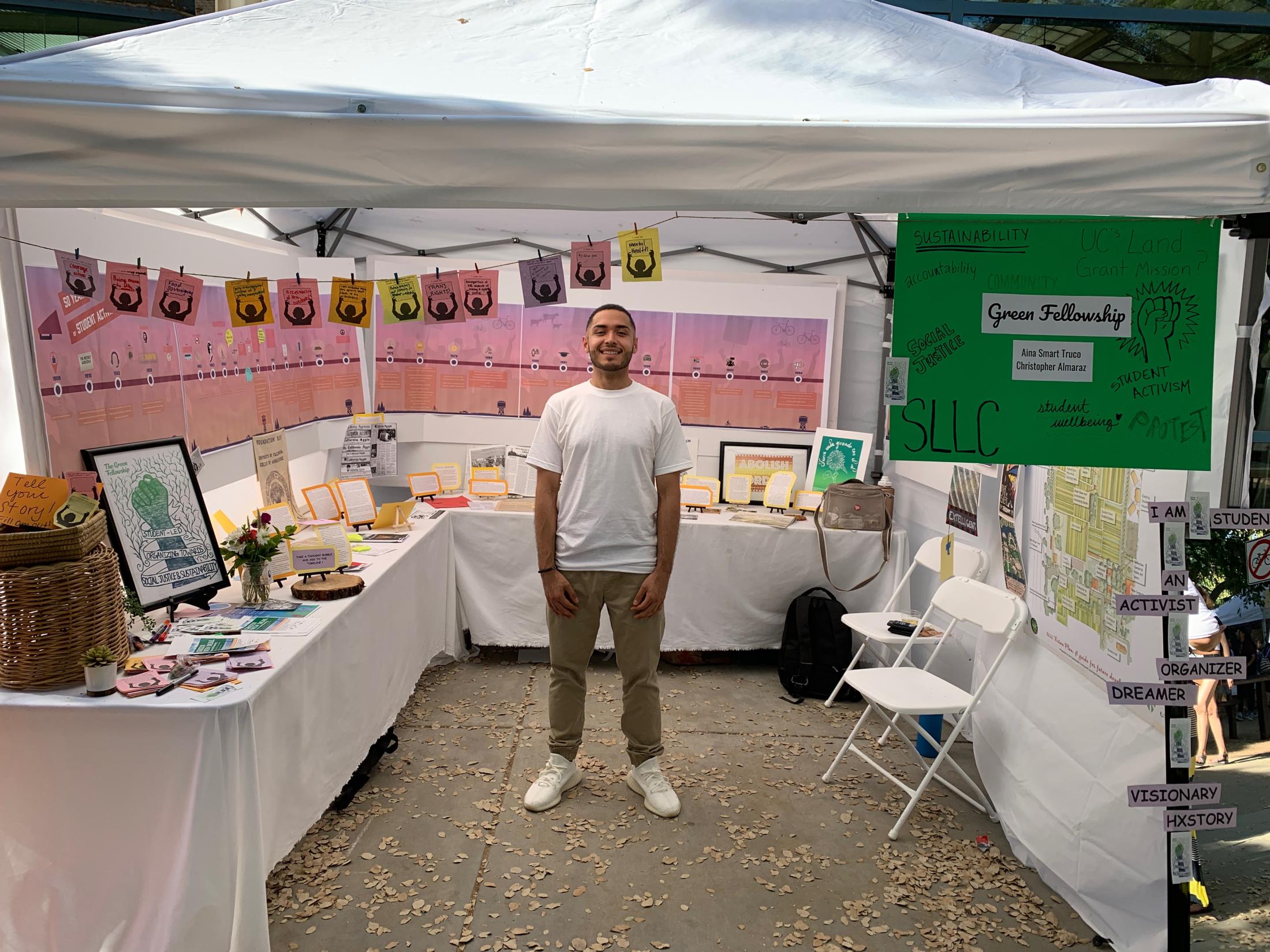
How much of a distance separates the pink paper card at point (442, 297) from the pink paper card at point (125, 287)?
1.06 m

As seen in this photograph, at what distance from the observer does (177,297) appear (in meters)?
2.94

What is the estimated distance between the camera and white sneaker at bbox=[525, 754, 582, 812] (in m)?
3.17

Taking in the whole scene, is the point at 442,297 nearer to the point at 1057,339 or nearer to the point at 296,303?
the point at 296,303

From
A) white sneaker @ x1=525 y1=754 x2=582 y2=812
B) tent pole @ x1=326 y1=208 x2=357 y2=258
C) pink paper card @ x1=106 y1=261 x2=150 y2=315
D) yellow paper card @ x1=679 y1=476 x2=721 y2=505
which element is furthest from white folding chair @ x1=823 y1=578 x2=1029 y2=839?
tent pole @ x1=326 y1=208 x2=357 y2=258

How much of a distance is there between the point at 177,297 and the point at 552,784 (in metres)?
2.17

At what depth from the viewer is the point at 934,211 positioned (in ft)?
5.53

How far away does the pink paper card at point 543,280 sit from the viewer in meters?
3.24

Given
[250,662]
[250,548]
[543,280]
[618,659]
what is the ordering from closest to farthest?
[250,662]
[250,548]
[618,659]
[543,280]

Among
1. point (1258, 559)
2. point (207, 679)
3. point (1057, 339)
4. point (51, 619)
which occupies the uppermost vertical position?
point (1057, 339)

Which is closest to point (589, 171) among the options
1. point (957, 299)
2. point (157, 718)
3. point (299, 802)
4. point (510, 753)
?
point (957, 299)

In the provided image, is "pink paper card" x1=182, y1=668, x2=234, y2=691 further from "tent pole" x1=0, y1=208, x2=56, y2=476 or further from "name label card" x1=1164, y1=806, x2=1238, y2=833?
"name label card" x1=1164, y1=806, x2=1238, y2=833

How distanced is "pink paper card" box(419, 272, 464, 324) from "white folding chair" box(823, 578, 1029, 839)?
218cm

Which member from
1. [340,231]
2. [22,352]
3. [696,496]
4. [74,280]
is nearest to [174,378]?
[74,280]

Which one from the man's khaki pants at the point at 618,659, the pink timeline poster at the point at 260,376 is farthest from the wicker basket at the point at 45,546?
the man's khaki pants at the point at 618,659
